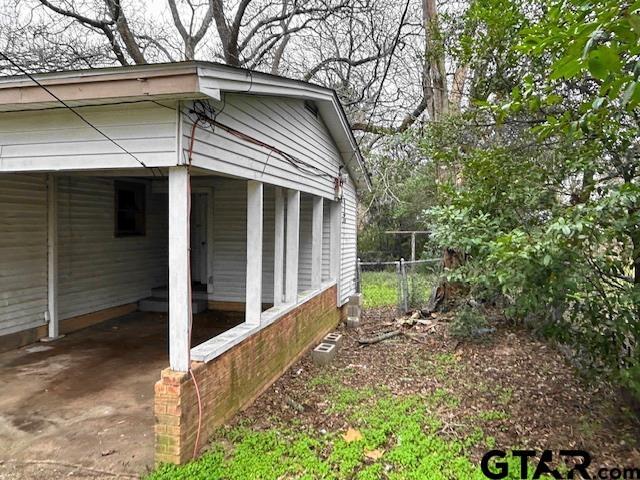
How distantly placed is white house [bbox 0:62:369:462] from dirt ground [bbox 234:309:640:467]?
54 centimetres

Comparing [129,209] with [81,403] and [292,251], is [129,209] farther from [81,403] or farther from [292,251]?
[81,403]

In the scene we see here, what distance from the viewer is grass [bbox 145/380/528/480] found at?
3.28 metres

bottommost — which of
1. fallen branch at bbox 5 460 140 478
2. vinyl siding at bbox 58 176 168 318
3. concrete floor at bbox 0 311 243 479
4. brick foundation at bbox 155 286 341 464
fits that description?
fallen branch at bbox 5 460 140 478

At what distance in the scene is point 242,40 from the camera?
14945mm

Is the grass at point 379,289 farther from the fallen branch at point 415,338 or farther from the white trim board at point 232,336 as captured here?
the white trim board at point 232,336

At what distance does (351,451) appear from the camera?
12.0 ft

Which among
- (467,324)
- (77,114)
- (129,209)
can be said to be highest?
(77,114)

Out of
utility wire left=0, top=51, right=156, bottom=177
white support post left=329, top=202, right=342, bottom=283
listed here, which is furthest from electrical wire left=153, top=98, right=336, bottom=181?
white support post left=329, top=202, right=342, bottom=283

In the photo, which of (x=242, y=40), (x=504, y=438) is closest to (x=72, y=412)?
(x=504, y=438)

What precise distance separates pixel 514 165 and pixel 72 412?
4933 mm

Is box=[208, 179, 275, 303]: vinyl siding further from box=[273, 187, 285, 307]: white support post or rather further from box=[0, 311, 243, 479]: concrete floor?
box=[273, 187, 285, 307]: white support post

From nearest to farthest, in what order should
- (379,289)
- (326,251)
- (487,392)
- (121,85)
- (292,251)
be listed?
(121,85)
(487,392)
(292,251)
(326,251)
(379,289)

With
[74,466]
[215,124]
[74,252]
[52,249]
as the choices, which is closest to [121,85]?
[215,124]

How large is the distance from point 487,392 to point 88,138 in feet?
→ 16.4
